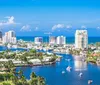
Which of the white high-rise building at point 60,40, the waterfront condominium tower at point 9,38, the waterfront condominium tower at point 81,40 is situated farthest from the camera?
the waterfront condominium tower at point 9,38

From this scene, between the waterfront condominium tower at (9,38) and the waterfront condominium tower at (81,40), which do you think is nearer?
the waterfront condominium tower at (81,40)

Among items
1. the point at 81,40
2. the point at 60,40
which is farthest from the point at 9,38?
the point at 81,40

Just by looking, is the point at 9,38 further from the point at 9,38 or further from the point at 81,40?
the point at 81,40

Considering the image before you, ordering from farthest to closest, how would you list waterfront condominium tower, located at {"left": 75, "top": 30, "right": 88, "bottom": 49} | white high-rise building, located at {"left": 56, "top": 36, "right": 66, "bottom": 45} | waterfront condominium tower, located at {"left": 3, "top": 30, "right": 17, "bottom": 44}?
waterfront condominium tower, located at {"left": 3, "top": 30, "right": 17, "bottom": 44} < white high-rise building, located at {"left": 56, "top": 36, "right": 66, "bottom": 45} < waterfront condominium tower, located at {"left": 75, "top": 30, "right": 88, "bottom": 49}

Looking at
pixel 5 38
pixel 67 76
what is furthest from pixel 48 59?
pixel 5 38

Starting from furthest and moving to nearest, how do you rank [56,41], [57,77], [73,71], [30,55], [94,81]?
[56,41] → [30,55] → [73,71] → [57,77] → [94,81]

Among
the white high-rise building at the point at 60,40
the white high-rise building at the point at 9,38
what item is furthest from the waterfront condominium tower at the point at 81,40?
the white high-rise building at the point at 9,38

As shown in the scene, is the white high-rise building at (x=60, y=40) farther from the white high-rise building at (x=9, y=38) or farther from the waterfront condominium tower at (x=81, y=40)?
the waterfront condominium tower at (x=81, y=40)

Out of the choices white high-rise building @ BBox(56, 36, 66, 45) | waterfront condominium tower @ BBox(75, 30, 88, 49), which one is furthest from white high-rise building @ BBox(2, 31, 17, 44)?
waterfront condominium tower @ BBox(75, 30, 88, 49)

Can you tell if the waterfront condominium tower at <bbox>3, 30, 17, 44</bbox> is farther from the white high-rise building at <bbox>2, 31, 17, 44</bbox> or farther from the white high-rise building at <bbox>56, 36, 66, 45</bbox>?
the white high-rise building at <bbox>56, 36, 66, 45</bbox>

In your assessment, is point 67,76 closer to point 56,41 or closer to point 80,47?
point 80,47

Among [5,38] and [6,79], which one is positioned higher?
[5,38]
